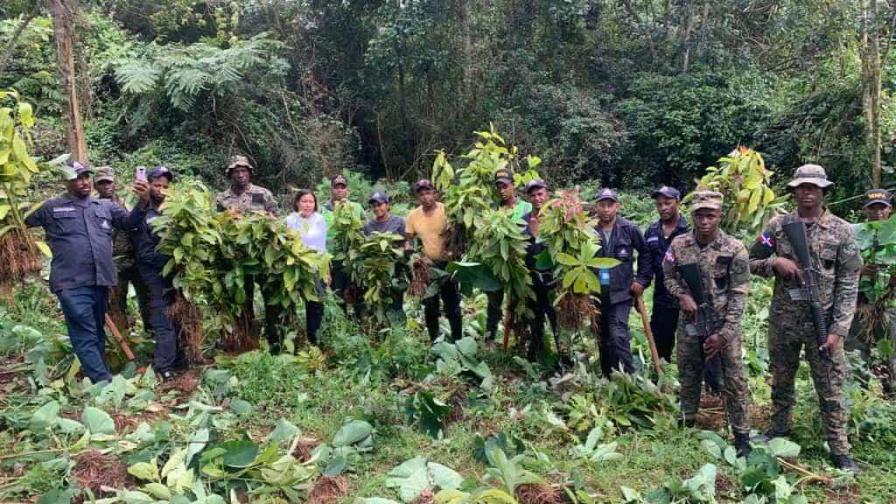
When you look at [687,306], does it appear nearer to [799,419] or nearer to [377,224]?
[799,419]

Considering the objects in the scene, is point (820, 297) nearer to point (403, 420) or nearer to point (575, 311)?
point (575, 311)

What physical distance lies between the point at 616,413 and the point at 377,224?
280 centimetres

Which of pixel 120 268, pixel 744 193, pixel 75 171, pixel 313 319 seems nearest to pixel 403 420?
pixel 313 319

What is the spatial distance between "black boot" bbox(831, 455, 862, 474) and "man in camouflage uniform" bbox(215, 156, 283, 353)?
447 cm

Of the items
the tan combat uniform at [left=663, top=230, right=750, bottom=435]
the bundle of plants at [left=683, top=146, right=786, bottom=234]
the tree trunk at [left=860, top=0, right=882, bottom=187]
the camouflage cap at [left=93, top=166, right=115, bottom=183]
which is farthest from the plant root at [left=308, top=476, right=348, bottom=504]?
the tree trunk at [left=860, top=0, right=882, bottom=187]

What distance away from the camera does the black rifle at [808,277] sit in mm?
4355

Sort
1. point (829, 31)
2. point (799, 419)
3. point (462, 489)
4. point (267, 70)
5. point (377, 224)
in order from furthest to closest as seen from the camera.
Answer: point (267, 70)
point (829, 31)
point (377, 224)
point (799, 419)
point (462, 489)

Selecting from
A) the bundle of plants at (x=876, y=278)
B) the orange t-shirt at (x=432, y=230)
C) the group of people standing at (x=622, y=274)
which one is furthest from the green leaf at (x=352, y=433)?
the bundle of plants at (x=876, y=278)

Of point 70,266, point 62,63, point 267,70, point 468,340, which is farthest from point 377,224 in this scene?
point 267,70

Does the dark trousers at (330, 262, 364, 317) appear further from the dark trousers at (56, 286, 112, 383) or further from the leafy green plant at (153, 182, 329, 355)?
the dark trousers at (56, 286, 112, 383)

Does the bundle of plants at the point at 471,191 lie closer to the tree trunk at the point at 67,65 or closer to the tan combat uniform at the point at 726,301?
the tan combat uniform at the point at 726,301

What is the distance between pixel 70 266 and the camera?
17.1ft

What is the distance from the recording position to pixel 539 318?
6.08m

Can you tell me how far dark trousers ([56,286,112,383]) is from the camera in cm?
520
